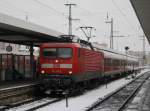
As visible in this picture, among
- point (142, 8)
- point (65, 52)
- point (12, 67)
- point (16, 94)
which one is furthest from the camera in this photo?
point (12, 67)

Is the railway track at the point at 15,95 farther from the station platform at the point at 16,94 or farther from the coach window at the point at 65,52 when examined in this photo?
the coach window at the point at 65,52

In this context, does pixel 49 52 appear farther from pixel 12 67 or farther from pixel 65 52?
pixel 12 67

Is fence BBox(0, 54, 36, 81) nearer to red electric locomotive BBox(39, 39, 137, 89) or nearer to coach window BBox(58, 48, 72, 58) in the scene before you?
red electric locomotive BBox(39, 39, 137, 89)

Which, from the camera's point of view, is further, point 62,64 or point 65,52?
point 65,52

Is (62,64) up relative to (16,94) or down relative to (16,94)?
up

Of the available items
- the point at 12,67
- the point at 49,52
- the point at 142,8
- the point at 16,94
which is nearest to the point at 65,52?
the point at 49,52

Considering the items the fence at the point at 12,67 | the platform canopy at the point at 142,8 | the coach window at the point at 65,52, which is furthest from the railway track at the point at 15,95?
the platform canopy at the point at 142,8

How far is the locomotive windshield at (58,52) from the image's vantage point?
2208 centimetres

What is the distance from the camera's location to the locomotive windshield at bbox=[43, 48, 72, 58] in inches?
869

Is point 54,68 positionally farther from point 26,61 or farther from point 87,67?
point 26,61

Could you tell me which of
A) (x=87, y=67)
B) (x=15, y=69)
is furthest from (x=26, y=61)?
(x=87, y=67)

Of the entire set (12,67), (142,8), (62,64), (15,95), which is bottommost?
(15,95)

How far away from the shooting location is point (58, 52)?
22.2m

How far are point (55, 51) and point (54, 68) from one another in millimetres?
999
